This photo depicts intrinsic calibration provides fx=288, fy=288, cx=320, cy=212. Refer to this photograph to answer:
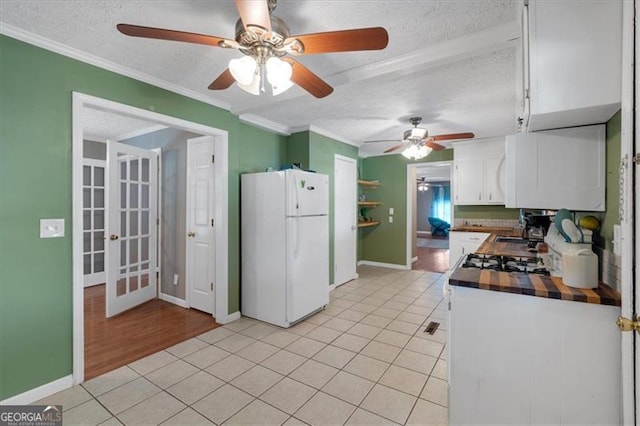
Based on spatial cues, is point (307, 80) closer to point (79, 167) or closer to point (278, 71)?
point (278, 71)

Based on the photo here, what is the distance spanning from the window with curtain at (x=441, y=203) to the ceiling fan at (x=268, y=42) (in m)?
11.4

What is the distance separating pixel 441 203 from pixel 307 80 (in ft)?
37.1

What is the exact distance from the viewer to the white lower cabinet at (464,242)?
433 cm

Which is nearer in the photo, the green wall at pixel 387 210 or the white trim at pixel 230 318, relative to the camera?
the white trim at pixel 230 318

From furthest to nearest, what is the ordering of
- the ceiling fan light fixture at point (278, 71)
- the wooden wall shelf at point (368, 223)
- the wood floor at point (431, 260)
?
the wood floor at point (431, 260) < the wooden wall shelf at point (368, 223) < the ceiling fan light fixture at point (278, 71)

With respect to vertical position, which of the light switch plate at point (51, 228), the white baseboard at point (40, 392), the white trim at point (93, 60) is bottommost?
the white baseboard at point (40, 392)

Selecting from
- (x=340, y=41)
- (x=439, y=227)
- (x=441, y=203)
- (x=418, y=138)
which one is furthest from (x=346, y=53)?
(x=441, y=203)

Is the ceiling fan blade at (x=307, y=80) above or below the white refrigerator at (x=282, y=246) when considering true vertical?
above

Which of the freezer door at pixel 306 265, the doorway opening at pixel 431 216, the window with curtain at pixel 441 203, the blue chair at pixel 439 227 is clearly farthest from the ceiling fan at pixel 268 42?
the window with curtain at pixel 441 203

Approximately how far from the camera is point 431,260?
660cm

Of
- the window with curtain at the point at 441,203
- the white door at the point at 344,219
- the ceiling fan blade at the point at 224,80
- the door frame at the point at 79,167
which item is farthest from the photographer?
the window with curtain at the point at 441,203

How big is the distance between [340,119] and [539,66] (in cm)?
246

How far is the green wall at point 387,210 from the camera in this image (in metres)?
5.68

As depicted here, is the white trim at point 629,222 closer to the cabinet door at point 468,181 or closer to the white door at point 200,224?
Result: the white door at point 200,224
